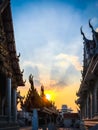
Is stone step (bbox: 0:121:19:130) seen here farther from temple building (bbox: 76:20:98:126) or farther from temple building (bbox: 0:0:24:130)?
temple building (bbox: 76:20:98:126)

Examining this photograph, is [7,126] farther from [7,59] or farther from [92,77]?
[92,77]

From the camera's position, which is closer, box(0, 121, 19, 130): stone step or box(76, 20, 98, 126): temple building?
box(76, 20, 98, 126): temple building

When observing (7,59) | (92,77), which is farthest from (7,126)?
(92,77)

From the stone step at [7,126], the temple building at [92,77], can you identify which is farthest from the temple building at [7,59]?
the temple building at [92,77]

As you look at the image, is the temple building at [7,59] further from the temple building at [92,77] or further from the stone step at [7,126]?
the temple building at [92,77]

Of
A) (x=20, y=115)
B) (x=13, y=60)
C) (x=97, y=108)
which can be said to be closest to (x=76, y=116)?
(x=20, y=115)

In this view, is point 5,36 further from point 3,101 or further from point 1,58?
point 3,101

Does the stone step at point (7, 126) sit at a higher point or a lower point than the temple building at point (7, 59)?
lower

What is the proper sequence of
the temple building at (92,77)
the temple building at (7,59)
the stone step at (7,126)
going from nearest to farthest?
the temple building at (92,77), the stone step at (7,126), the temple building at (7,59)

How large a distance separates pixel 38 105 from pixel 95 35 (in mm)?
15885

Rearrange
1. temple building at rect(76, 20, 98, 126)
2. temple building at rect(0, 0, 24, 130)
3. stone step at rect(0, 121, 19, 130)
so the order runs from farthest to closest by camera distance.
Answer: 1. temple building at rect(0, 0, 24, 130)
2. stone step at rect(0, 121, 19, 130)
3. temple building at rect(76, 20, 98, 126)

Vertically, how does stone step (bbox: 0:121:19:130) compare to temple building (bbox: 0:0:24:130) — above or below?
below

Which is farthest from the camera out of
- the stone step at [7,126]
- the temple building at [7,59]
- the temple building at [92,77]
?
the temple building at [7,59]

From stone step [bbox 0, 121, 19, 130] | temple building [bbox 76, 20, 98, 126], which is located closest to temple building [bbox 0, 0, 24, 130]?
stone step [bbox 0, 121, 19, 130]
